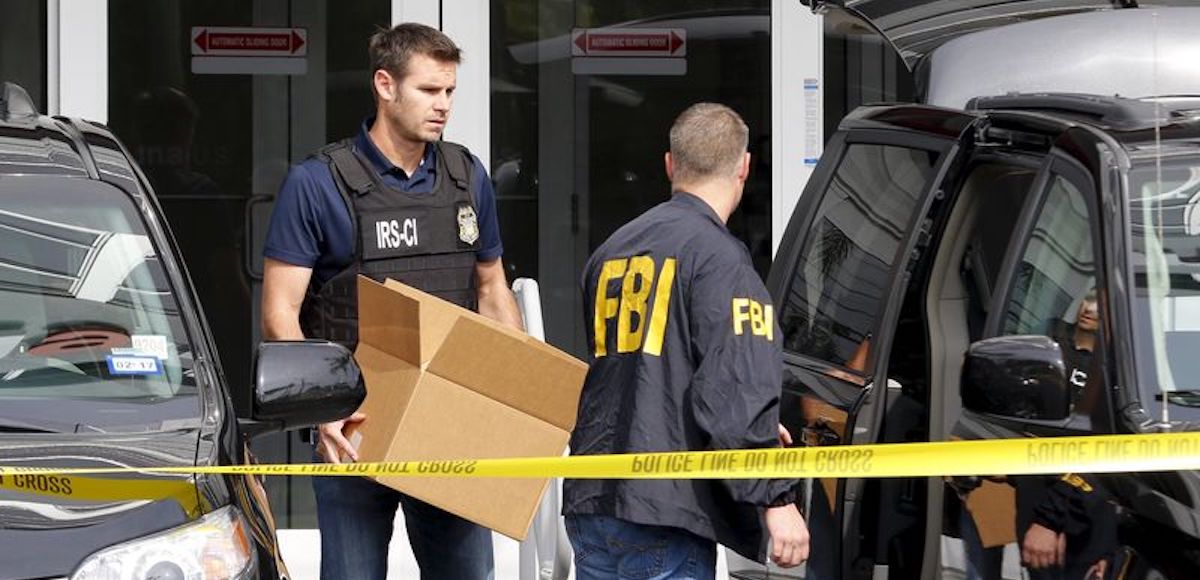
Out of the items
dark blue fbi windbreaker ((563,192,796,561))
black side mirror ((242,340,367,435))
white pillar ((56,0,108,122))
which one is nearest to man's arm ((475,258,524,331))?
dark blue fbi windbreaker ((563,192,796,561))

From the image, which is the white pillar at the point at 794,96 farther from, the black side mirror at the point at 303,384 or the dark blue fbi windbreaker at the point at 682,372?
the black side mirror at the point at 303,384

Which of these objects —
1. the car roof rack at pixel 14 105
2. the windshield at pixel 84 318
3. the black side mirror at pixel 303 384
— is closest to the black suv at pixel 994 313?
the black side mirror at pixel 303 384

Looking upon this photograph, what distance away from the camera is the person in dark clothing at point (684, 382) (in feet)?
15.8

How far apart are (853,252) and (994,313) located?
2.74 ft

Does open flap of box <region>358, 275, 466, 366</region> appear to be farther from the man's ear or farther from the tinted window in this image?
the tinted window

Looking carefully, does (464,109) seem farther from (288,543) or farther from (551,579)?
(551,579)

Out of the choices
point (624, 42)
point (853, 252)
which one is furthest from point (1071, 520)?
point (624, 42)

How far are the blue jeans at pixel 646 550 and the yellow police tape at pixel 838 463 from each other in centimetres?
20

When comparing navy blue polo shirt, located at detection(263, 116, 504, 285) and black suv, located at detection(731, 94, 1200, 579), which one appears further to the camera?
navy blue polo shirt, located at detection(263, 116, 504, 285)

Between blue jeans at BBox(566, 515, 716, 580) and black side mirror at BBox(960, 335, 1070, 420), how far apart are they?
871 millimetres

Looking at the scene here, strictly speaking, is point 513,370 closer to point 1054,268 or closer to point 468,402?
point 468,402

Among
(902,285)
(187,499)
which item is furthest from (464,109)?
(187,499)

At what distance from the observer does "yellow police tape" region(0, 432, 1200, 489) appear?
13.0 ft

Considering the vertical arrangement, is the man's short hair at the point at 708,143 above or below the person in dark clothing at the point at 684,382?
above
